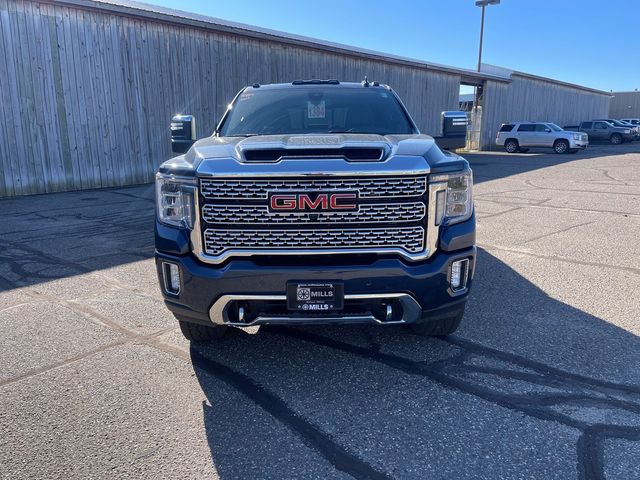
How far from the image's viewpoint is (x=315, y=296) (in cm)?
289

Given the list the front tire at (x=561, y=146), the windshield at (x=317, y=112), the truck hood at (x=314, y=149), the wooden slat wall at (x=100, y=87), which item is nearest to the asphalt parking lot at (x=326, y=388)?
the truck hood at (x=314, y=149)

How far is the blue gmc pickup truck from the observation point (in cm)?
288

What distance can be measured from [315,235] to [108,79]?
1259 cm

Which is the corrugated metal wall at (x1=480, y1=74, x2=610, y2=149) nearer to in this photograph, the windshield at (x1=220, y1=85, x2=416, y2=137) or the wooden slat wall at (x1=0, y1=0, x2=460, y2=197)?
the wooden slat wall at (x1=0, y1=0, x2=460, y2=197)

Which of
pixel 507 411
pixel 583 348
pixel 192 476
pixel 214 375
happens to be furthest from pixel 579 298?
pixel 192 476

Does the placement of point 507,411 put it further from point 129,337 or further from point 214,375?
point 129,337

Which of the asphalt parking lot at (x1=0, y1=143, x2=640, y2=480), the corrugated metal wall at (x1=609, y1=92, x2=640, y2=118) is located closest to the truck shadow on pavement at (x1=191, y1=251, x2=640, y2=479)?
the asphalt parking lot at (x1=0, y1=143, x2=640, y2=480)

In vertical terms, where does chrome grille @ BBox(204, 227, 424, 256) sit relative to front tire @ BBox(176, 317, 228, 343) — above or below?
above

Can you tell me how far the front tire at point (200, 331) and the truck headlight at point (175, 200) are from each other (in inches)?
31.5

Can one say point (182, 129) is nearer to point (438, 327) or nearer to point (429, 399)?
point (438, 327)

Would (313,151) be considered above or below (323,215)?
above

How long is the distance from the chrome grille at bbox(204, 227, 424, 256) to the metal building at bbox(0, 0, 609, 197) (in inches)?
453

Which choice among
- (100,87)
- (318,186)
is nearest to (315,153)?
(318,186)

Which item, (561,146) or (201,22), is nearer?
(201,22)
